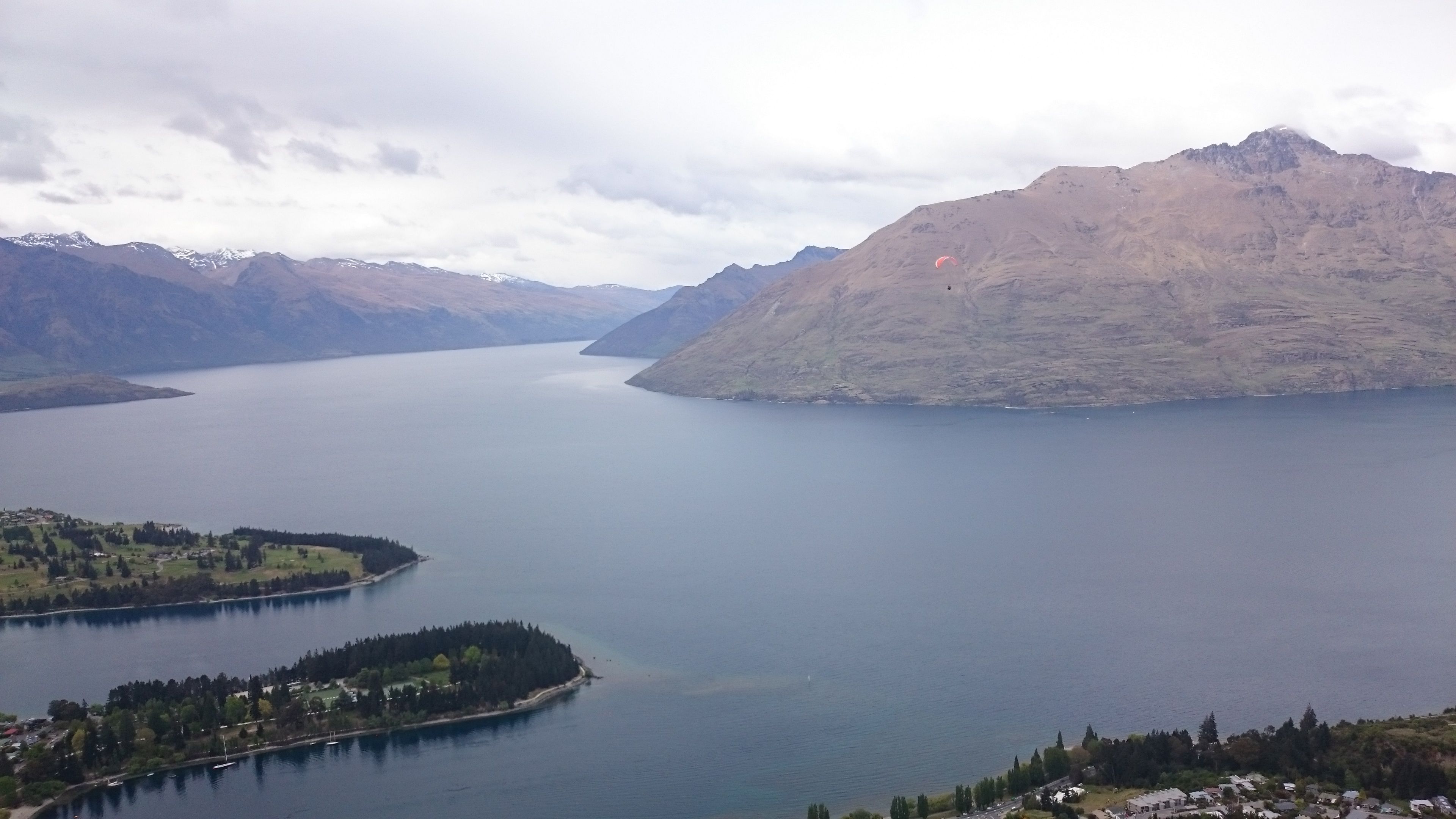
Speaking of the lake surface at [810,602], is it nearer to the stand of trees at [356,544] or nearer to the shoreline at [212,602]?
the shoreline at [212,602]

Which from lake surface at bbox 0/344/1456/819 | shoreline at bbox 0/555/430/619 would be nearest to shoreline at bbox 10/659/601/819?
lake surface at bbox 0/344/1456/819

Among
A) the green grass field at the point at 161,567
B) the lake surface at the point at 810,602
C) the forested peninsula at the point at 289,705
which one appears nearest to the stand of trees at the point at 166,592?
the green grass field at the point at 161,567

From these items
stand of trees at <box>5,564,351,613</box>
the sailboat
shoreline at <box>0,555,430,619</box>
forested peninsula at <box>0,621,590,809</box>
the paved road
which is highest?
stand of trees at <box>5,564,351,613</box>

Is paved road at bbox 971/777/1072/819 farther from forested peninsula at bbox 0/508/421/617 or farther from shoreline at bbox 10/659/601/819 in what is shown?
forested peninsula at bbox 0/508/421/617

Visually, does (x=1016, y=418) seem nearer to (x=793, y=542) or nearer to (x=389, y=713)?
(x=793, y=542)

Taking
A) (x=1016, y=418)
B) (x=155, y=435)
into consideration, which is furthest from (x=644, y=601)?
(x=155, y=435)

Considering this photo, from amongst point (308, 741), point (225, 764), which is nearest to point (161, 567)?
point (308, 741)
